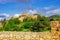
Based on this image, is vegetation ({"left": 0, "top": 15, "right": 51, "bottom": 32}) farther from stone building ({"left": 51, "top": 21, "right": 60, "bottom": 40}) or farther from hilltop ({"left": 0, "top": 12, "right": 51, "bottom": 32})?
stone building ({"left": 51, "top": 21, "right": 60, "bottom": 40})

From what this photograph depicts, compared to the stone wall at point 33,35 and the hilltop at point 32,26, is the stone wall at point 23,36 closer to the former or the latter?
the stone wall at point 33,35

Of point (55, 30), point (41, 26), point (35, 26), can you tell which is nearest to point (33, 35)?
point (55, 30)

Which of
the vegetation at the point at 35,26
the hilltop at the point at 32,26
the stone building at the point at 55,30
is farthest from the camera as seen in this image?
the hilltop at the point at 32,26

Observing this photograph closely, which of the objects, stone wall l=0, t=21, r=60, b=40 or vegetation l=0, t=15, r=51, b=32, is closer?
stone wall l=0, t=21, r=60, b=40

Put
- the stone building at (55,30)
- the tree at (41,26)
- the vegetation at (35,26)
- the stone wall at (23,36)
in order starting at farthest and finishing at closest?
the vegetation at (35,26) → the tree at (41,26) → the stone building at (55,30) → the stone wall at (23,36)

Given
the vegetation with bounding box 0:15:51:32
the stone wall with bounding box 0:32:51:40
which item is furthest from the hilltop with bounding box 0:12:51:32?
the stone wall with bounding box 0:32:51:40

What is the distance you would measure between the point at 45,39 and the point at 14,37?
3.91 feet

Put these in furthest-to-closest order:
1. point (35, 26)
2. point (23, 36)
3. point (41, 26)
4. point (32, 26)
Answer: point (41, 26) < point (32, 26) < point (35, 26) < point (23, 36)

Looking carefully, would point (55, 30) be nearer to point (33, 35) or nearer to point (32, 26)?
point (33, 35)

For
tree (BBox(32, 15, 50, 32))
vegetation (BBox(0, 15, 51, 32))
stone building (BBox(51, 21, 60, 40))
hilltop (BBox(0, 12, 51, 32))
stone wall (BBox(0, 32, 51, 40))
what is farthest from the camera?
hilltop (BBox(0, 12, 51, 32))

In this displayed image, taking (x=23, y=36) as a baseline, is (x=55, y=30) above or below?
above

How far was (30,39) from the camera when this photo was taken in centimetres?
607

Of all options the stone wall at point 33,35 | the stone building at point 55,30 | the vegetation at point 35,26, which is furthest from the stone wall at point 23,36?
the vegetation at point 35,26

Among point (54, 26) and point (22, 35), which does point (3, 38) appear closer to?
point (22, 35)
